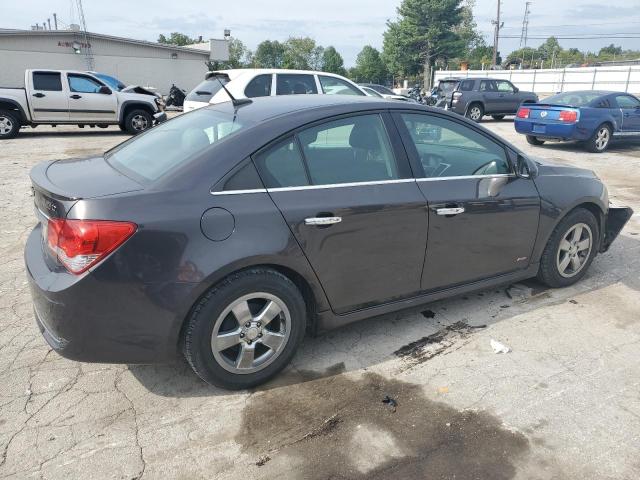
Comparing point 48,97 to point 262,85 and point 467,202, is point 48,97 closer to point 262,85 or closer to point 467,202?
point 262,85

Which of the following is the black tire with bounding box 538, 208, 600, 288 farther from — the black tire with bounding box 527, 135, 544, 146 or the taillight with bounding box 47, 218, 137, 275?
→ the black tire with bounding box 527, 135, 544, 146

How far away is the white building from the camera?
27.7 m

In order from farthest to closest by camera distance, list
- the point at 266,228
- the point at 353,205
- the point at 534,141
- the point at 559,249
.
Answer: the point at 534,141 < the point at 559,249 < the point at 353,205 < the point at 266,228

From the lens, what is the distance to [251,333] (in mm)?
2822

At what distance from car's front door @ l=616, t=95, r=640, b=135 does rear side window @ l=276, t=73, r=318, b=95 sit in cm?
777

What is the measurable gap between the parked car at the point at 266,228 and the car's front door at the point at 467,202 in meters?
0.01

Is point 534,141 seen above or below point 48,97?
below

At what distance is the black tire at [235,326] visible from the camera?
2.65 meters

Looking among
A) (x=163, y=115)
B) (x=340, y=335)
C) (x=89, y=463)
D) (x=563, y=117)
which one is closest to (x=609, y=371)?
(x=340, y=335)

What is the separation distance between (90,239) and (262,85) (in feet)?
23.8

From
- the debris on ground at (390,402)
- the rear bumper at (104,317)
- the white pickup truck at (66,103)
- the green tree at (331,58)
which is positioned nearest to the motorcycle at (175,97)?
the white pickup truck at (66,103)

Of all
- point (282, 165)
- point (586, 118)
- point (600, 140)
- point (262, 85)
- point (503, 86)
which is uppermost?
point (262, 85)

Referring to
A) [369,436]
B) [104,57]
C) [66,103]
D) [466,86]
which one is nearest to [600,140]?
[466,86]

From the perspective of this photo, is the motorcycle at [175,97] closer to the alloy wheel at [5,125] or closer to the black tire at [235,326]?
the alloy wheel at [5,125]
